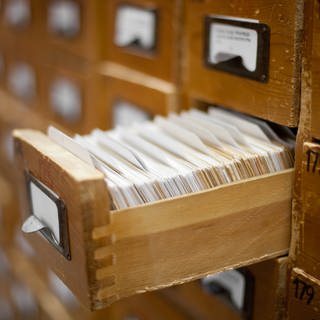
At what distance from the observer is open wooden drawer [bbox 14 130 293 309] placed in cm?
62

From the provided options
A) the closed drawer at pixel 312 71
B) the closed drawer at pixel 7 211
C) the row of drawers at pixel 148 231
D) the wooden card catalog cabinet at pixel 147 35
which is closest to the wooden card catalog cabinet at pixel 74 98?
the wooden card catalog cabinet at pixel 147 35

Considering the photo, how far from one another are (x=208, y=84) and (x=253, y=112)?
0.41ft

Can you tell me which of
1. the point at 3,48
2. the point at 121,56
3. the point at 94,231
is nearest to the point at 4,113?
the point at 3,48

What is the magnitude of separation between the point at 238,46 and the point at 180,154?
20 cm

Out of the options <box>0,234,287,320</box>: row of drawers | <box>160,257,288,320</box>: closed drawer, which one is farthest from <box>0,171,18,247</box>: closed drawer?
<box>160,257,288,320</box>: closed drawer

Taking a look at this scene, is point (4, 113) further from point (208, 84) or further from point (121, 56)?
point (208, 84)

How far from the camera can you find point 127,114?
1231 mm

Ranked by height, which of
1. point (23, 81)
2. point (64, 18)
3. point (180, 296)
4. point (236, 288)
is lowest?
point (180, 296)

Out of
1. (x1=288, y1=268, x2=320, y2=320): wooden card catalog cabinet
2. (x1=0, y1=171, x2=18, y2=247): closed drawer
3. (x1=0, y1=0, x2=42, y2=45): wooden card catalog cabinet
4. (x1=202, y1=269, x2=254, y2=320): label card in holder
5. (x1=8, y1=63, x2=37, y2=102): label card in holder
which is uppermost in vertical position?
(x1=0, y1=0, x2=42, y2=45): wooden card catalog cabinet

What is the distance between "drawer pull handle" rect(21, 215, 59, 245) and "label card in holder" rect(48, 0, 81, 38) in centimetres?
71

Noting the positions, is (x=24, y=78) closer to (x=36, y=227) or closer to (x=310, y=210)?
(x=36, y=227)

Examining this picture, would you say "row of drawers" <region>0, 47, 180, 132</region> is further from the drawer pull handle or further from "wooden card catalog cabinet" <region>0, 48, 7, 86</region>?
the drawer pull handle

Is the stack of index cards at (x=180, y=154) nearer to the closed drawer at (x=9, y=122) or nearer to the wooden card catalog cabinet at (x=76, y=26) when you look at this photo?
the wooden card catalog cabinet at (x=76, y=26)

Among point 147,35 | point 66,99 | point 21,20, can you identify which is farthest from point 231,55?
point 21,20
